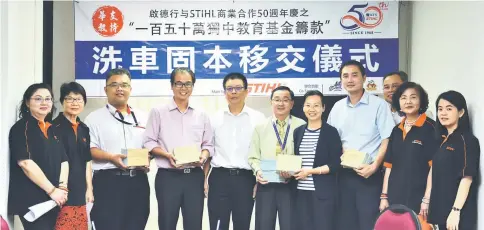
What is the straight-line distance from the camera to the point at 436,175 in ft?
12.3

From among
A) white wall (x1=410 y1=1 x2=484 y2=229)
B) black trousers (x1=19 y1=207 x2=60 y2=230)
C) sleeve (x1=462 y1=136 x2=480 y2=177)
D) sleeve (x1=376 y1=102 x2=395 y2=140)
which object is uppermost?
white wall (x1=410 y1=1 x2=484 y2=229)

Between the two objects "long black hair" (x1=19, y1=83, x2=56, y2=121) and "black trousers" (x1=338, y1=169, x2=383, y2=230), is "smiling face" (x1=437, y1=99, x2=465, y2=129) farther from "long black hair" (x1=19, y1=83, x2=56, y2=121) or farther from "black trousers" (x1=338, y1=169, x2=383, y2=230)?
"long black hair" (x1=19, y1=83, x2=56, y2=121)

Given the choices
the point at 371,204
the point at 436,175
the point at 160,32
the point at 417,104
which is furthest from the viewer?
the point at 160,32

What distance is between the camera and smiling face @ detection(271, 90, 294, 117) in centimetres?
446

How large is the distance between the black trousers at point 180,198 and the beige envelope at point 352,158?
1.19 m

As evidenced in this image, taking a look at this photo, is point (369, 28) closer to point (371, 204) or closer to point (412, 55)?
point (412, 55)

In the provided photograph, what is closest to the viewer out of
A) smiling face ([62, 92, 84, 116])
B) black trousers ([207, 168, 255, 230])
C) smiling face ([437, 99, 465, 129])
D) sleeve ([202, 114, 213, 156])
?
smiling face ([437, 99, 465, 129])

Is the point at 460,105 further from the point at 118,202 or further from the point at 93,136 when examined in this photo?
the point at 93,136

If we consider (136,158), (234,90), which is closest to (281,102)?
(234,90)

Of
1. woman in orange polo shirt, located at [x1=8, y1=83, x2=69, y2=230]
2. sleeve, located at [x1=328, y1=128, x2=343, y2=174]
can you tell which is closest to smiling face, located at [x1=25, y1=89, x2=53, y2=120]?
woman in orange polo shirt, located at [x1=8, y1=83, x2=69, y2=230]

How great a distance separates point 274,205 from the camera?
173 inches

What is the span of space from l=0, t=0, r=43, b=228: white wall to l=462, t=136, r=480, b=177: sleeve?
10.6 ft

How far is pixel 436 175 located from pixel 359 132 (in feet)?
2.68

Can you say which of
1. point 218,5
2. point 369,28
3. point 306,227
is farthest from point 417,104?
point 218,5
